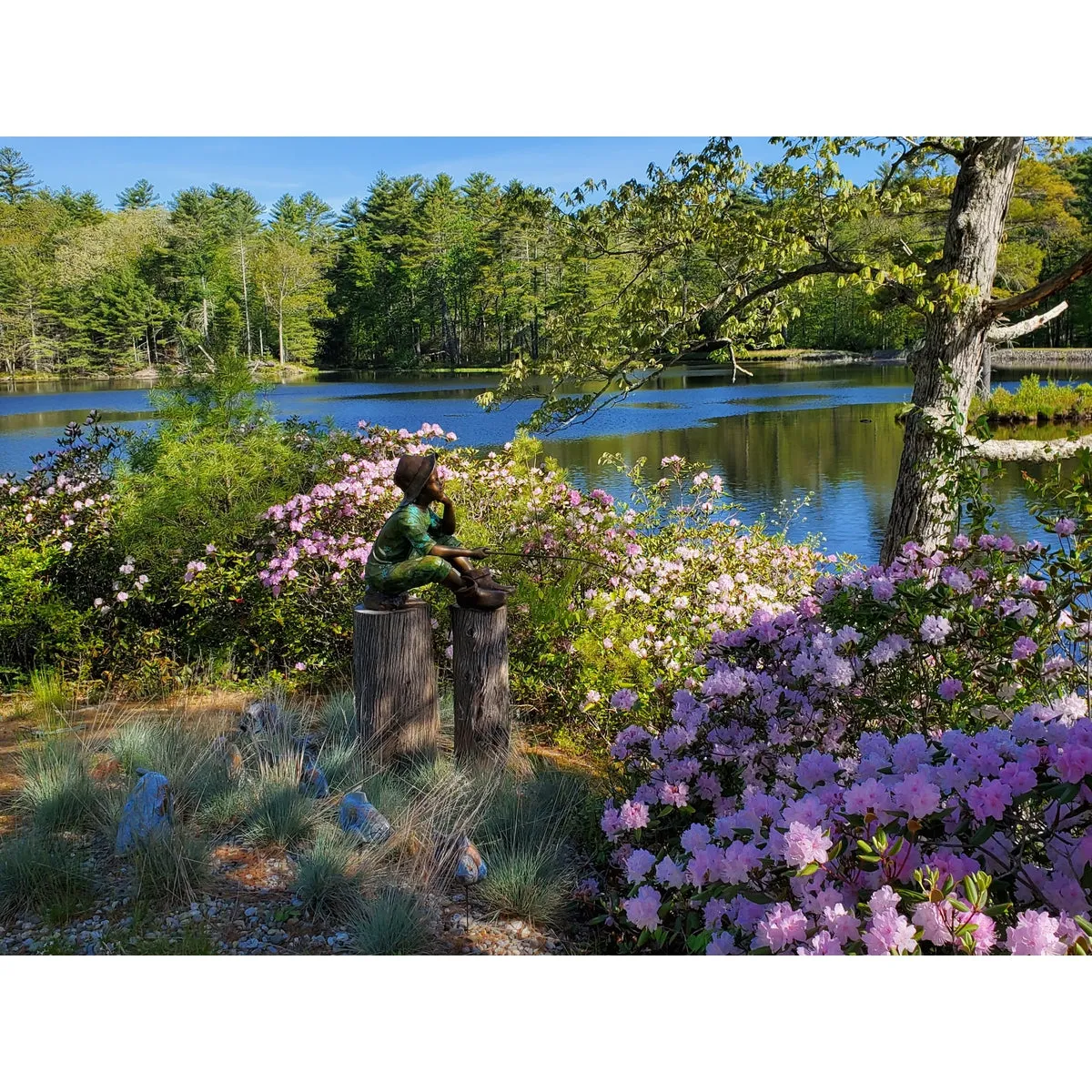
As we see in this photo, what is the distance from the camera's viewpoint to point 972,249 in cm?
399

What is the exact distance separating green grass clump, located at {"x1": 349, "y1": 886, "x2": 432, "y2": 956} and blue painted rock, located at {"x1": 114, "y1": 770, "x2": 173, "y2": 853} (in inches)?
23.1

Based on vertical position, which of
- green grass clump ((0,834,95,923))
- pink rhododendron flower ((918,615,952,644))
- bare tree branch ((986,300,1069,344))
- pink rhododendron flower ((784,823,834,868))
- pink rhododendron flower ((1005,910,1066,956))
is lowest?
green grass clump ((0,834,95,923))

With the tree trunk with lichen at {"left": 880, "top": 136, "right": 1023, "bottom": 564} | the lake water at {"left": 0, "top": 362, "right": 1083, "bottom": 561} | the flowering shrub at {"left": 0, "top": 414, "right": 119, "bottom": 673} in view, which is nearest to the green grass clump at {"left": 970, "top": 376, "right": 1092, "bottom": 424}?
the lake water at {"left": 0, "top": 362, "right": 1083, "bottom": 561}

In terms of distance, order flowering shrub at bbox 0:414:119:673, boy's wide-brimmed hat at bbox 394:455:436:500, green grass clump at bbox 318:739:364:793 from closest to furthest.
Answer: green grass clump at bbox 318:739:364:793 → boy's wide-brimmed hat at bbox 394:455:436:500 → flowering shrub at bbox 0:414:119:673

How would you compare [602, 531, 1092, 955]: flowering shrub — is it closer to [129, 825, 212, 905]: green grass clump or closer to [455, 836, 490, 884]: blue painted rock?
[455, 836, 490, 884]: blue painted rock

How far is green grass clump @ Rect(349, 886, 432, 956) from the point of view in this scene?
194 centimetres

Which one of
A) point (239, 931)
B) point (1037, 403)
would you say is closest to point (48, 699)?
point (239, 931)

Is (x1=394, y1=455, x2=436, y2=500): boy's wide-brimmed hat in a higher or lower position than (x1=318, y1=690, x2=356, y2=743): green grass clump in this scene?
higher

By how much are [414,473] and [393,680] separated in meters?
0.62

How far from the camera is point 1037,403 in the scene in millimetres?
8508

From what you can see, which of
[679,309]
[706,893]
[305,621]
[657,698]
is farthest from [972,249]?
[706,893]

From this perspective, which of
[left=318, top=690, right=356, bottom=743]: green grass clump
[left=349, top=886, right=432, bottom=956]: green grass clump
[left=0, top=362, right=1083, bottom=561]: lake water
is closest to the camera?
[left=349, top=886, right=432, bottom=956]: green grass clump
